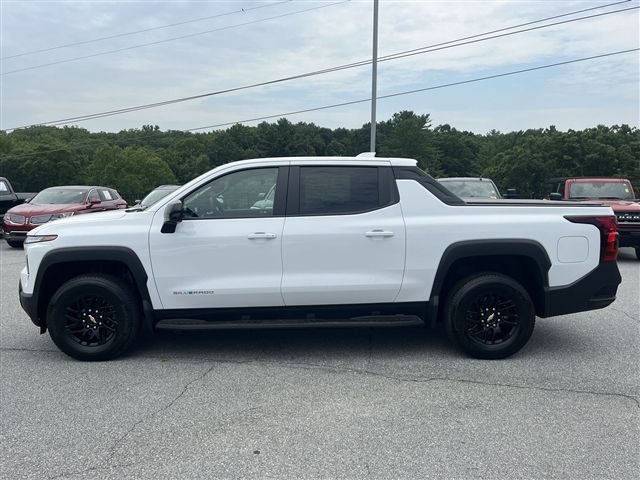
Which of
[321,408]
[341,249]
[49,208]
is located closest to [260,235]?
[341,249]

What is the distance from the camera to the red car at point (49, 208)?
42.3 ft

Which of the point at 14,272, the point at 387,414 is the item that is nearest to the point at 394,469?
the point at 387,414

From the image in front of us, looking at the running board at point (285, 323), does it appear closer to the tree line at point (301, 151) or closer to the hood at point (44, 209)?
the hood at point (44, 209)

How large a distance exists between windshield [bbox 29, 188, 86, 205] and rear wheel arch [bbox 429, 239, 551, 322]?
1214cm

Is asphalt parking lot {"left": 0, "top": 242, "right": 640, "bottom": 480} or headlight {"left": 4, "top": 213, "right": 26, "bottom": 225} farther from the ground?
headlight {"left": 4, "top": 213, "right": 26, "bottom": 225}

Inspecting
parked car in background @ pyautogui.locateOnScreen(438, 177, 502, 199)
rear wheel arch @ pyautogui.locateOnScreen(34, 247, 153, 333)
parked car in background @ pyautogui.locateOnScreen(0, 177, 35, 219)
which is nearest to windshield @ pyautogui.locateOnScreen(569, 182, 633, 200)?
parked car in background @ pyautogui.locateOnScreen(438, 177, 502, 199)

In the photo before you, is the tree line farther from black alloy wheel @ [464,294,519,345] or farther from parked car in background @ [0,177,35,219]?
black alloy wheel @ [464,294,519,345]

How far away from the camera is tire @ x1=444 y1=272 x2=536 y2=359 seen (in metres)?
4.77

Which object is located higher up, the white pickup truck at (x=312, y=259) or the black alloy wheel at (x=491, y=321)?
the white pickup truck at (x=312, y=259)

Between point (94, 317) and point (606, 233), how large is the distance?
190 inches

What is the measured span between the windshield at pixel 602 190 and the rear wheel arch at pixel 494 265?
8.58 m

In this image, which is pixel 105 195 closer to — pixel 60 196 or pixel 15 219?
pixel 60 196

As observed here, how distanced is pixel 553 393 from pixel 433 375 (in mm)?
950

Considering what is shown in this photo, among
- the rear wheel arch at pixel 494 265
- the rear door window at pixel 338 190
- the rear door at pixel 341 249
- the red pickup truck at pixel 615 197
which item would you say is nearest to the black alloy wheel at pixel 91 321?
the rear door at pixel 341 249
